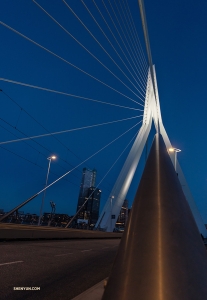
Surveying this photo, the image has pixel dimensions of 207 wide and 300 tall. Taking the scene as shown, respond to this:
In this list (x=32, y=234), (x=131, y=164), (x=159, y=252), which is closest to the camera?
(x=159, y=252)

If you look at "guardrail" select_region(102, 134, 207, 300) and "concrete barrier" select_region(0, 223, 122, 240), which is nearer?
"guardrail" select_region(102, 134, 207, 300)

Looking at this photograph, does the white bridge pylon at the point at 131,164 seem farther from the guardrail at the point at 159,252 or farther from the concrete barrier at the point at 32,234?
the guardrail at the point at 159,252

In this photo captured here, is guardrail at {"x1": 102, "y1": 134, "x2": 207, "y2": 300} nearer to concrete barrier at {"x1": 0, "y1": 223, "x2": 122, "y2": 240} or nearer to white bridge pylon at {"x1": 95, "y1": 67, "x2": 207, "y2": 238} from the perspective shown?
concrete barrier at {"x1": 0, "y1": 223, "x2": 122, "y2": 240}

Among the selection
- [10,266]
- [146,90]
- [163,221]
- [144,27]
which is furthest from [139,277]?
[146,90]

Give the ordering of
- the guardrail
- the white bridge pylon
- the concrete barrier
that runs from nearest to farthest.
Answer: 1. the guardrail
2. the concrete barrier
3. the white bridge pylon

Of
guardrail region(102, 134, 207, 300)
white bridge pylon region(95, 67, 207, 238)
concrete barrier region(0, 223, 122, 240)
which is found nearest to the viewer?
guardrail region(102, 134, 207, 300)

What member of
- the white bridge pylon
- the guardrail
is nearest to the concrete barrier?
the white bridge pylon

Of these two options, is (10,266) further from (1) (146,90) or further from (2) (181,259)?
(1) (146,90)

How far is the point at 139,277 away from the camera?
3.93 ft

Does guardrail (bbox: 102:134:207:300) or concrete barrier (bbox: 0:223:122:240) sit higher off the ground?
concrete barrier (bbox: 0:223:122:240)

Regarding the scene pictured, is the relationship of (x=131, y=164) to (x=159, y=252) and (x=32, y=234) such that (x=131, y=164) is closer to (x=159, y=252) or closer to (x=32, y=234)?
(x=32, y=234)

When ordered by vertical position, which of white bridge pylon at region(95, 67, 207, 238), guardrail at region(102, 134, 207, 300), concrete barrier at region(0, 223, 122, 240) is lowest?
guardrail at region(102, 134, 207, 300)

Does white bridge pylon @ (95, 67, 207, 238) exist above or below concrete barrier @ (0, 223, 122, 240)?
above

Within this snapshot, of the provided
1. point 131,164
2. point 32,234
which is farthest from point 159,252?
point 131,164
